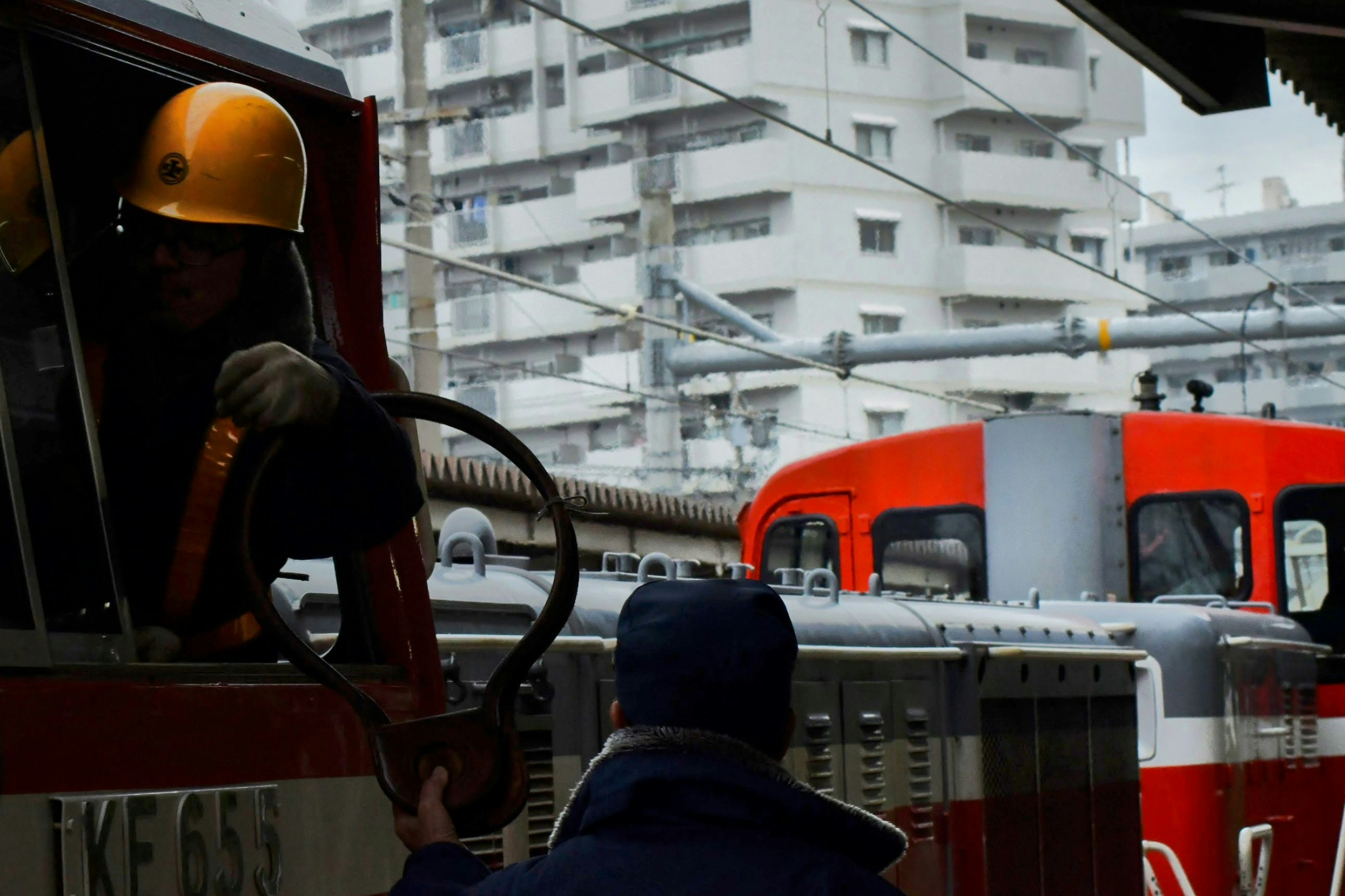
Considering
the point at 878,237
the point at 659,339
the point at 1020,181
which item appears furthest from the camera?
the point at 1020,181

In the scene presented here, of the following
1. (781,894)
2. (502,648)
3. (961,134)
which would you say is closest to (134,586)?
(781,894)

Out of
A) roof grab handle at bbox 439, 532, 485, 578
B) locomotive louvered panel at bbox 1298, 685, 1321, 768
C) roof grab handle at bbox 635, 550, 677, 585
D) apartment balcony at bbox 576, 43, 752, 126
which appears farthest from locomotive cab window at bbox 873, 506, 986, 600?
apartment balcony at bbox 576, 43, 752, 126

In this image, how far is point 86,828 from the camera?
2258mm

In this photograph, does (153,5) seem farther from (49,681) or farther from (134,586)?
(49,681)

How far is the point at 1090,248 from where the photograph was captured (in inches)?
2269

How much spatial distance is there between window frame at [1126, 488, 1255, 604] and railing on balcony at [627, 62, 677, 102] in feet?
138

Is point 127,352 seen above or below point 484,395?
below

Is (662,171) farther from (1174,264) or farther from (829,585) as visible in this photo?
(829,585)

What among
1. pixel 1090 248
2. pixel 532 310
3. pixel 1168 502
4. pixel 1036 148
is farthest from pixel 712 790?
pixel 1090 248

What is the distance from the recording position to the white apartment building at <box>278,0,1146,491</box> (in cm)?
5038

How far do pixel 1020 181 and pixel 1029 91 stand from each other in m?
2.67

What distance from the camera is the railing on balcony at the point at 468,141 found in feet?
184

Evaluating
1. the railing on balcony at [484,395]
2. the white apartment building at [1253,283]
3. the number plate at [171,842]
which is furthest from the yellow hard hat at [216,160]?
the white apartment building at [1253,283]

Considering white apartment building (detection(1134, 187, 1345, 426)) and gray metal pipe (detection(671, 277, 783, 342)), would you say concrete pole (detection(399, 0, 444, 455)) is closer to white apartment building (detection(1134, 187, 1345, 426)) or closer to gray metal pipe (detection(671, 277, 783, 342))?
gray metal pipe (detection(671, 277, 783, 342))
